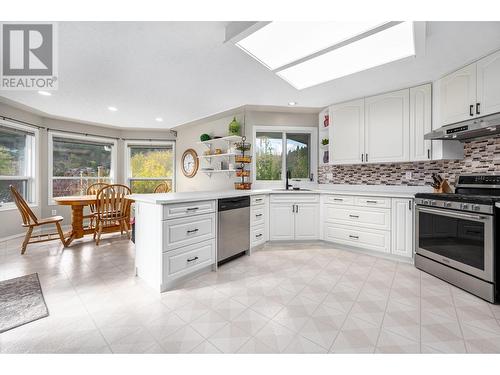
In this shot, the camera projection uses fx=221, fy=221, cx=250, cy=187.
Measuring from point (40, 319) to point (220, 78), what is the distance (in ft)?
9.08

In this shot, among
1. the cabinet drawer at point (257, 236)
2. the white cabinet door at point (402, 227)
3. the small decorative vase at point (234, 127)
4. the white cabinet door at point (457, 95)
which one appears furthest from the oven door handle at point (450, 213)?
the small decorative vase at point (234, 127)

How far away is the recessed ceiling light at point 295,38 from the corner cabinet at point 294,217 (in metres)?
1.92

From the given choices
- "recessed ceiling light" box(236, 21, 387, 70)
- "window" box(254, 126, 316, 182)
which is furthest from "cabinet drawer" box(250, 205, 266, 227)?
"recessed ceiling light" box(236, 21, 387, 70)

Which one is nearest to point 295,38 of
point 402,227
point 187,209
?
point 187,209

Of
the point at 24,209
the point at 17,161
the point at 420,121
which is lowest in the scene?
the point at 24,209

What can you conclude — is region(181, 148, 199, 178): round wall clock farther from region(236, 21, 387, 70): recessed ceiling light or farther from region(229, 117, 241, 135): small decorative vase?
region(236, 21, 387, 70): recessed ceiling light

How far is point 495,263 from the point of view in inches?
73.9

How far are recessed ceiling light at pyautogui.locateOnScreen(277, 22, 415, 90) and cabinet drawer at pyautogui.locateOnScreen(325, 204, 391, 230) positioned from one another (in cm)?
173

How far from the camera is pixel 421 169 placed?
304 centimetres

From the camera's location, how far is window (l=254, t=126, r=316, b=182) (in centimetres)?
404

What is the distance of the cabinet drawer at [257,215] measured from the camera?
311cm

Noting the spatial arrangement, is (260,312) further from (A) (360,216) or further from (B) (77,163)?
(B) (77,163)

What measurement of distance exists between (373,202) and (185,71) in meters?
2.83
